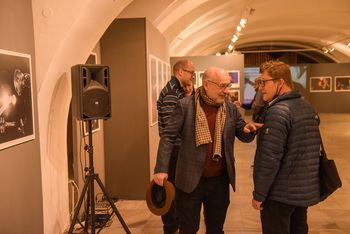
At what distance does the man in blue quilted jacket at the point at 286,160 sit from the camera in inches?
88.2

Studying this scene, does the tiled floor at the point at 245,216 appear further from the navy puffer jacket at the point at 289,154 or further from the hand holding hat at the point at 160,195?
the navy puffer jacket at the point at 289,154

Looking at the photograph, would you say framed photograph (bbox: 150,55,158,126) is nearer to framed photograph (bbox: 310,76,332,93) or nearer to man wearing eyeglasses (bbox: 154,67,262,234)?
man wearing eyeglasses (bbox: 154,67,262,234)

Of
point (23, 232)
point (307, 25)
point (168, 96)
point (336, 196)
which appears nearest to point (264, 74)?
point (168, 96)

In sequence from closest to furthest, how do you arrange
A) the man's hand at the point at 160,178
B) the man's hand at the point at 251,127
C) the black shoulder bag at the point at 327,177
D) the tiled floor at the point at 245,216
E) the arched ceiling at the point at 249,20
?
the black shoulder bag at the point at 327,177, the man's hand at the point at 251,127, the man's hand at the point at 160,178, the tiled floor at the point at 245,216, the arched ceiling at the point at 249,20

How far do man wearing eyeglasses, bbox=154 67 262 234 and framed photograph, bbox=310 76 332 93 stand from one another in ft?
61.5

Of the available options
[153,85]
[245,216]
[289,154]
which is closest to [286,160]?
[289,154]

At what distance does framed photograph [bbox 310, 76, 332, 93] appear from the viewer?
19672 millimetres

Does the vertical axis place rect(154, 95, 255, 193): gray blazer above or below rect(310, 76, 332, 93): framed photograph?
below

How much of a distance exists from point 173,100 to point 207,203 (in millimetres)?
1067

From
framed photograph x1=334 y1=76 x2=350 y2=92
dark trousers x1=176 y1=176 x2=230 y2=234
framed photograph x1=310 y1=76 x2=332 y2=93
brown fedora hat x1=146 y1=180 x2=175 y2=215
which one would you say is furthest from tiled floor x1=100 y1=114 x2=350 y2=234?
framed photograph x1=334 y1=76 x2=350 y2=92

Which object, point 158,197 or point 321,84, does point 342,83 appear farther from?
point 158,197

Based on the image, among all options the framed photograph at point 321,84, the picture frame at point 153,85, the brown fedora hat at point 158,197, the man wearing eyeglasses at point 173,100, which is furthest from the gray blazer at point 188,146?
the framed photograph at point 321,84

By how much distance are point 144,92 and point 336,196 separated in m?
3.09

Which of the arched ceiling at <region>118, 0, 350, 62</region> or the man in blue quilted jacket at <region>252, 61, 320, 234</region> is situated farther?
the arched ceiling at <region>118, 0, 350, 62</region>
